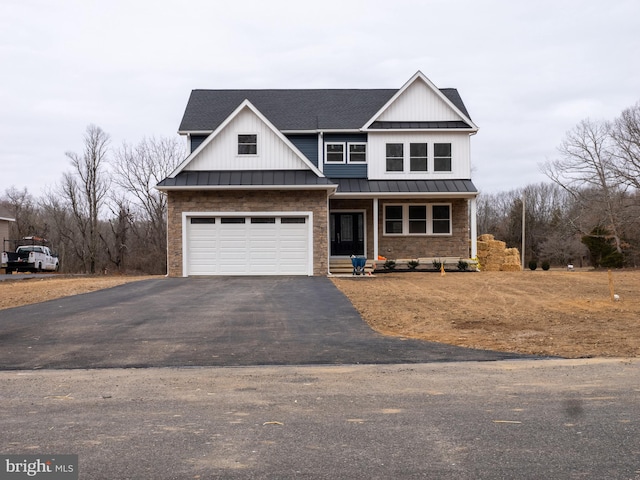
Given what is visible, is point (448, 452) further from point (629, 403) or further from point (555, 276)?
point (555, 276)

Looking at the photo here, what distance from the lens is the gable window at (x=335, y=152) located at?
28.0 metres

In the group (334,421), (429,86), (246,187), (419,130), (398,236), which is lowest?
(334,421)

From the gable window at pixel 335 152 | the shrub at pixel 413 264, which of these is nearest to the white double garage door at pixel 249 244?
the shrub at pixel 413 264

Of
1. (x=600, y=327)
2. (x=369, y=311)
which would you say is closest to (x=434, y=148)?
(x=369, y=311)

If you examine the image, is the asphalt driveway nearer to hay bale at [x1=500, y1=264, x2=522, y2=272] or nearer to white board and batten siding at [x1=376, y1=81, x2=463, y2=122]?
white board and batten siding at [x1=376, y1=81, x2=463, y2=122]

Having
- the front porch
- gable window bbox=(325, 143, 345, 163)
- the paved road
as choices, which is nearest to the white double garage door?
the front porch

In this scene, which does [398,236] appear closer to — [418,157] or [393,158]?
[393,158]

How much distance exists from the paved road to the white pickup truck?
114 feet

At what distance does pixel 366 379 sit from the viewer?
24.5ft

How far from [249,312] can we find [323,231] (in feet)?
33.5

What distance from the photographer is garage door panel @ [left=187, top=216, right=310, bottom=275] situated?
23.5 meters

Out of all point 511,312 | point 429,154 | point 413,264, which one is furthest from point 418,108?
point 511,312

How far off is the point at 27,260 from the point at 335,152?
2353cm

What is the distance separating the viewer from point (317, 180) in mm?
23203
